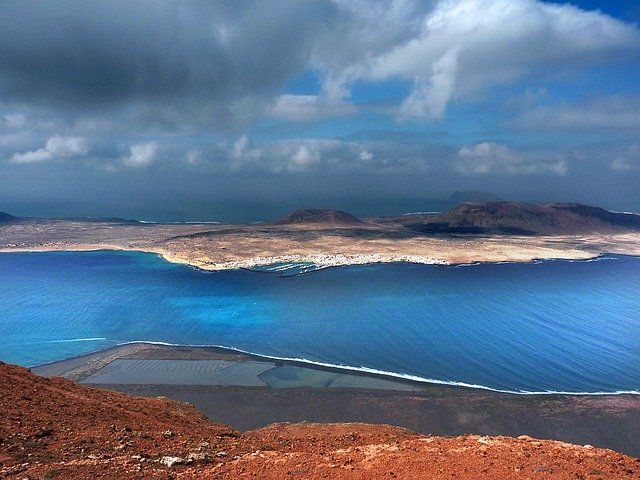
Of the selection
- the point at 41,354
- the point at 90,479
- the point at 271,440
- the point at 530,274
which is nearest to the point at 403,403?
the point at 271,440

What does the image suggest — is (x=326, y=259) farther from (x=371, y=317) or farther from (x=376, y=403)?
(x=376, y=403)

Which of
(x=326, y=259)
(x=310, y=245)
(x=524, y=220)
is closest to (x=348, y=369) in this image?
(x=326, y=259)

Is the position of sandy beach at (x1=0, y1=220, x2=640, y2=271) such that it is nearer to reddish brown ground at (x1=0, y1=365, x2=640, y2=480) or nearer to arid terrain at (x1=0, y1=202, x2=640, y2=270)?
arid terrain at (x1=0, y1=202, x2=640, y2=270)

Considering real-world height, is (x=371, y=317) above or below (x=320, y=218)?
below

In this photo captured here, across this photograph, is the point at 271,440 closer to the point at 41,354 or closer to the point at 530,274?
the point at 41,354

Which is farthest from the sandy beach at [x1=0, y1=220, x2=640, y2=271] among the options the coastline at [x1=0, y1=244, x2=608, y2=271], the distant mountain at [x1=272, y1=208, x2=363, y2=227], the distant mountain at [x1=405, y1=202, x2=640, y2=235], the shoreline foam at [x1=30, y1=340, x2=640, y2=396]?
the shoreline foam at [x1=30, y1=340, x2=640, y2=396]

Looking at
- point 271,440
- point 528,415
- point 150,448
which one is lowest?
point 528,415

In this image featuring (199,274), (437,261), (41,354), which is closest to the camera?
(41,354)
